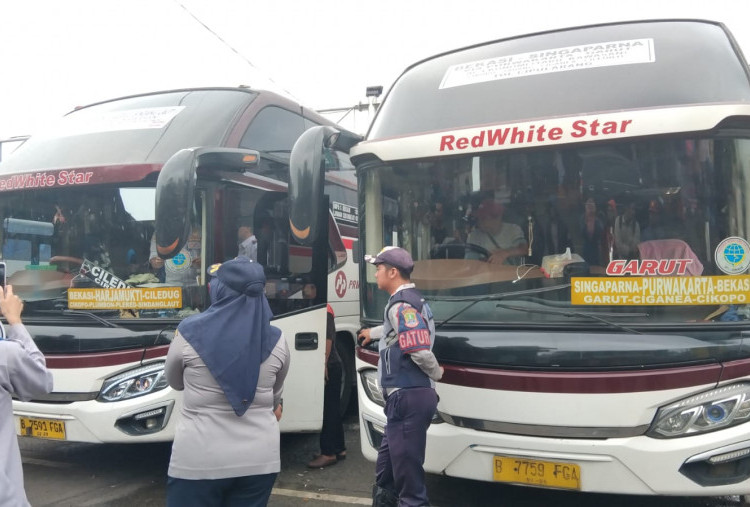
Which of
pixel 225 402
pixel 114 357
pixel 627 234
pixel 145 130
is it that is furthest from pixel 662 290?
pixel 145 130

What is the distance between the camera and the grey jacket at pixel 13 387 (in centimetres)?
256

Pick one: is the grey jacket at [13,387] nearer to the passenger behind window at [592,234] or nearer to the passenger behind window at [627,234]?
the passenger behind window at [592,234]

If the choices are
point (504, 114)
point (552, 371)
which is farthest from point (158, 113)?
point (552, 371)

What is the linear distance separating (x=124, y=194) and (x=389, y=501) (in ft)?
9.84

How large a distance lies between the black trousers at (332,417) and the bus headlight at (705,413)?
2898 millimetres

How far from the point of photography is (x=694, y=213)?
11.6 feet

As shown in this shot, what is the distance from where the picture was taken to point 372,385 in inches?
165

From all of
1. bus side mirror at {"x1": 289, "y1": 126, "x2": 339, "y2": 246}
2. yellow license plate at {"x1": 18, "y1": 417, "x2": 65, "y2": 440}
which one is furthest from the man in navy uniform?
yellow license plate at {"x1": 18, "y1": 417, "x2": 65, "y2": 440}

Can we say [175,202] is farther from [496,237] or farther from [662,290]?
[662,290]

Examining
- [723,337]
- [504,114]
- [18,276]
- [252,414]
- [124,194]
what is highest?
[504,114]

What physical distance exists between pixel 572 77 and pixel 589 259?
118 centimetres

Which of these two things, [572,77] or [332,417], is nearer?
[572,77]

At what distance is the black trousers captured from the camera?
5.57 metres

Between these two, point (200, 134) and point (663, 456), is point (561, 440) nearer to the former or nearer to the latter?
point (663, 456)
